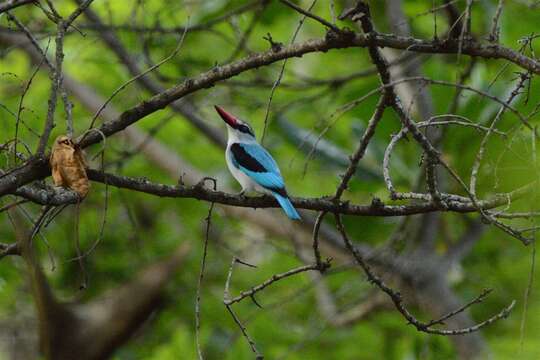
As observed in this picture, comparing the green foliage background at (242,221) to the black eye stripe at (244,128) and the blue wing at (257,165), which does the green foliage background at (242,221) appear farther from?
the blue wing at (257,165)

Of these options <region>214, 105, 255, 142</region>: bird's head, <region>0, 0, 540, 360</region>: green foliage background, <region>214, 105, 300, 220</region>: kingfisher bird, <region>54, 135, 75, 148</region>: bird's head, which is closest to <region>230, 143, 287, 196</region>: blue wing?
<region>214, 105, 300, 220</region>: kingfisher bird

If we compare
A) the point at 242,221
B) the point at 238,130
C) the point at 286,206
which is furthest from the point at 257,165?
the point at 242,221

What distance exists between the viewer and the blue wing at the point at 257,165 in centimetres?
541

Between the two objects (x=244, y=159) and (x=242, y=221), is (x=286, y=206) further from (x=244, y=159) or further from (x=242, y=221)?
(x=242, y=221)

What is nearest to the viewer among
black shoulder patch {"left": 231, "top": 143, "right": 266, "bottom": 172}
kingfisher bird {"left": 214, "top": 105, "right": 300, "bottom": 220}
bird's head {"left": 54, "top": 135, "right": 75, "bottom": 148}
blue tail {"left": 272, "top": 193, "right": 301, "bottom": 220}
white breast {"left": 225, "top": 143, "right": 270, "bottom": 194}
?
bird's head {"left": 54, "top": 135, "right": 75, "bottom": 148}

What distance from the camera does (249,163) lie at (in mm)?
5875

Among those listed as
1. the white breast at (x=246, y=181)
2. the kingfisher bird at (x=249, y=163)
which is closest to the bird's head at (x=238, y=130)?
the kingfisher bird at (x=249, y=163)

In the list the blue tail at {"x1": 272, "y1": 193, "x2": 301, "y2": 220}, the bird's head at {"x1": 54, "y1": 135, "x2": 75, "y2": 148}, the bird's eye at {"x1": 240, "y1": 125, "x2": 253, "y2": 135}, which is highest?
the bird's eye at {"x1": 240, "y1": 125, "x2": 253, "y2": 135}

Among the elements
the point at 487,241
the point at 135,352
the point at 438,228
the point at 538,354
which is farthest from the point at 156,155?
the point at 538,354

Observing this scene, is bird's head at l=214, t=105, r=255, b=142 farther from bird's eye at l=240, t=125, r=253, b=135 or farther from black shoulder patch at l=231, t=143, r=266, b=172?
black shoulder patch at l=231, t=143, r=266, b=172

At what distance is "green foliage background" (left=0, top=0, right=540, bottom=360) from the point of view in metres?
6.97

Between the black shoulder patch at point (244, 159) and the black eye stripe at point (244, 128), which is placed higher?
the black eye stripe at point (244, 128)

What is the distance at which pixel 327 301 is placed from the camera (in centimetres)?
831

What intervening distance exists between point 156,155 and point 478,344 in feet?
9.41
